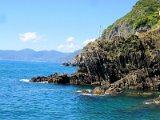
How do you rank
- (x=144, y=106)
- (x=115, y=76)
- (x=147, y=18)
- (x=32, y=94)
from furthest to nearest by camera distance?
(x=147, y=18)
(x=115, y=76)
(x=32, y=94)
(x=144, y=106)

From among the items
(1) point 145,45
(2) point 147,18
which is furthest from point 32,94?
(2) point 147,18

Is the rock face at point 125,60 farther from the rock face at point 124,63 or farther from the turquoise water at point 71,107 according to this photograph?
the turquoise water at point 71,107

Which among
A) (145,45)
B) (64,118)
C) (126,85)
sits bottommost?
(64,118)

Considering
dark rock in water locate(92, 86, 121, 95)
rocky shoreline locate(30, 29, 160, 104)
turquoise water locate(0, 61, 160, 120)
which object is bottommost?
turquoise water locate(0, 61, 160, 120)

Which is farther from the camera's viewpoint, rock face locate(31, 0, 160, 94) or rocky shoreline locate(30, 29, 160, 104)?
rock face locate(31, 0, 160, 94)

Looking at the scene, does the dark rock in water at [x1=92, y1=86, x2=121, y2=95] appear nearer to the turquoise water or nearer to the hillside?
the turquoise water

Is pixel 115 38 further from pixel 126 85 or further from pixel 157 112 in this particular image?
pixel 157 112

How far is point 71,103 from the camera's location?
82.6 m

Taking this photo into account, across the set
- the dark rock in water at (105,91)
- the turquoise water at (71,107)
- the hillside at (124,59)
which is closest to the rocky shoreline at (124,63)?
the hillside at (124,59)

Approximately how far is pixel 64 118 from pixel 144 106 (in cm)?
1756

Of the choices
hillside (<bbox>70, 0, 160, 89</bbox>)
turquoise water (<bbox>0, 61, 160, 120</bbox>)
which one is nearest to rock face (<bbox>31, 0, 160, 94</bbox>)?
hillside (<bbox>70, 0, 160, 89</bbox>)

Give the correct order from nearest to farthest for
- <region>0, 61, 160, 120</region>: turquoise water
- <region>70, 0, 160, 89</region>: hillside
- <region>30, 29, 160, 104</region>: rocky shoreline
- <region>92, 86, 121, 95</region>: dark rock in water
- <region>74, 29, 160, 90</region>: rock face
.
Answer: <region>0, 61, 160, 120</region>: turquoise water < <region>92, 86, 121, 95</region>: dark rock in water < <region>30, 29, 160, 104</region>: rocky shoreline < <region>74, 29, 160, 90</region>: rock face < <region>70, 0, 160, 89</region>: hillside

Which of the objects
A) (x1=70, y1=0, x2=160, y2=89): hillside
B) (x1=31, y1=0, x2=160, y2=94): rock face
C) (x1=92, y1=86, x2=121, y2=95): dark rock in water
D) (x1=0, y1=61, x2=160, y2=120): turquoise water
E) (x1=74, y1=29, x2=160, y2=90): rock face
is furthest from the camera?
(x1=70, y1=0, x2=160, y2=89): hillside

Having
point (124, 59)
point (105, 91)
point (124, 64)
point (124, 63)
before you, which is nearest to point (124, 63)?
point (124, 63)
